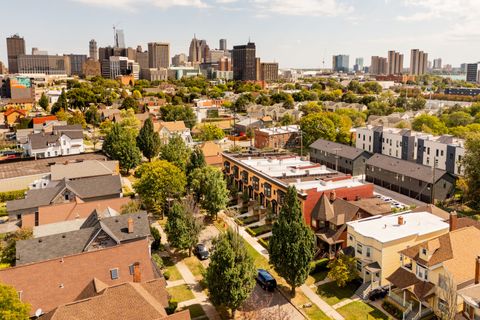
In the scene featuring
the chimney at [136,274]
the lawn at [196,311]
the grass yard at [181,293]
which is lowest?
the lawn at [196,311]

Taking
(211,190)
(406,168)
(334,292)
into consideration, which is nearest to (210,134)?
(211,190)

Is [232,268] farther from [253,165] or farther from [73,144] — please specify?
[73,144]

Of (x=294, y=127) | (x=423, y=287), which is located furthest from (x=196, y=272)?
(x=294, y=127)

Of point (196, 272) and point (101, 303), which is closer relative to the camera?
point (101, 303)

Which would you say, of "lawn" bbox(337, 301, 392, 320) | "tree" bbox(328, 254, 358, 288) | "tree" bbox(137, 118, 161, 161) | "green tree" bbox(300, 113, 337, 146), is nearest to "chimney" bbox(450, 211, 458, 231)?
"tree" bbox(328, 254, 358, 288)

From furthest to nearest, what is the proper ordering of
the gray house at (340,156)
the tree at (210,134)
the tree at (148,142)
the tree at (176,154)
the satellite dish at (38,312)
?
1. the tree at (210,134)
2. the tree at (148,142)
3. the gray house at (340,156)
4. the tree at (176,154)
5. the satellite dish at (38,312)

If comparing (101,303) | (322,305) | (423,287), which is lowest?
(322,305)

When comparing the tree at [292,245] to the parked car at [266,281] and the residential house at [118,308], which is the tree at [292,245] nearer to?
the parked car at [266,281]

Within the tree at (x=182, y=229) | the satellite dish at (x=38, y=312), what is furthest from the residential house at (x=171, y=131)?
the satellite dish at (x=38, y=312)
